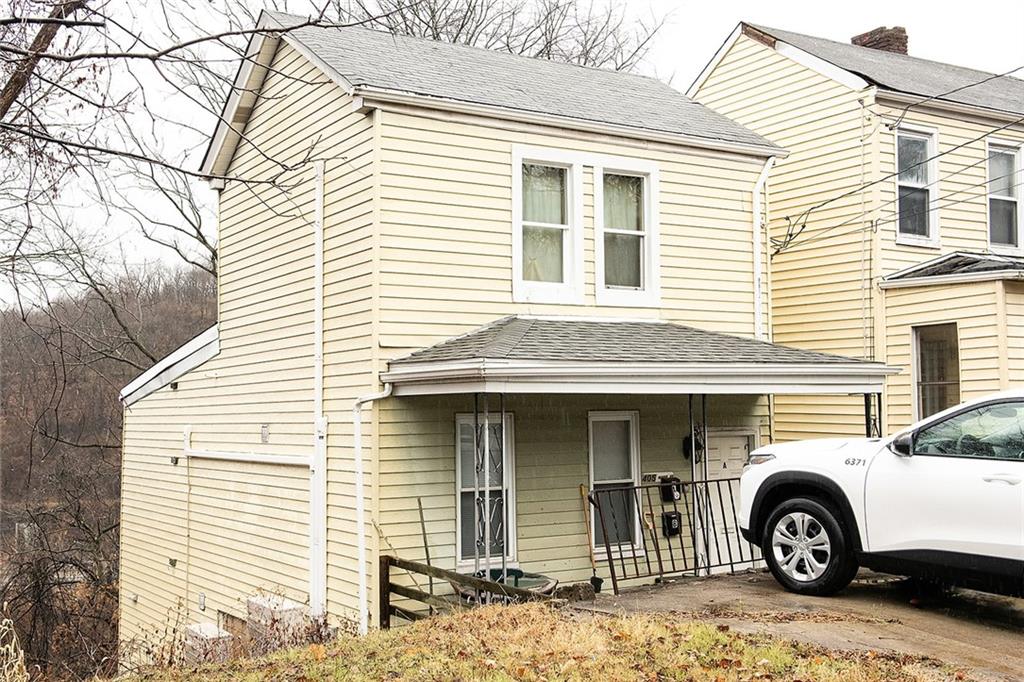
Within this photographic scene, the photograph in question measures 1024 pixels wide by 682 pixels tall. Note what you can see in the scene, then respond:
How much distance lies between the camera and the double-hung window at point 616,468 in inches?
520

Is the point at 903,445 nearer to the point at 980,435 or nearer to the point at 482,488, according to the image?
the point at 980,435

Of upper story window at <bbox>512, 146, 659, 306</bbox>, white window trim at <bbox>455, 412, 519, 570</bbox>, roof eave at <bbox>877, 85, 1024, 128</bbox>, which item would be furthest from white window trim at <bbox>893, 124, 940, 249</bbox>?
white window trim at <bbox>455, 412, 519, 570</bbox>

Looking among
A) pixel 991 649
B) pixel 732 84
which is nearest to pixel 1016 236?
pixel 732 84

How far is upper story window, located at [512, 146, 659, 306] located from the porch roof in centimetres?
45

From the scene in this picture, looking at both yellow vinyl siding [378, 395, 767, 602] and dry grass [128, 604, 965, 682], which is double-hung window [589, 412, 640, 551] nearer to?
yellow vinyl siding [378, 395, 767, 602]

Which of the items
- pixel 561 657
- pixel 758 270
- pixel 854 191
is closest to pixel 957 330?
pixel 854 191

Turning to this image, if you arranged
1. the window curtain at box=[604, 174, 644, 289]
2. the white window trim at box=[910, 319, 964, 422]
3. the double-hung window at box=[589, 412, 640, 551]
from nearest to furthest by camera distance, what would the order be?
the double-hung window at box=[589, 412, 640, 551] < the window curtain at box=[604, 174, 644, 289] < the white window trim at box=[910, 319, 964, 422]

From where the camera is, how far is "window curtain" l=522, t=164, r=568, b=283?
43.0 ft

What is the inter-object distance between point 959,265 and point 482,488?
797 centimetres

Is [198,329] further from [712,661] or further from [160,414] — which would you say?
[712,661]

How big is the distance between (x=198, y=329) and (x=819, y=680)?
27024 mm

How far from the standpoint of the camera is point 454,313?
40.2 feet

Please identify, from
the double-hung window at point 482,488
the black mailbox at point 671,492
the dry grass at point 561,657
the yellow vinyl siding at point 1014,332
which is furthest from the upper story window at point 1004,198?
the dry grass at point 561,657

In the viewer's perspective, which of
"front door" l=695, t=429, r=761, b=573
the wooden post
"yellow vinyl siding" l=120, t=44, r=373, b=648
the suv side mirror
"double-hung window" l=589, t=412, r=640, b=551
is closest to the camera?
the suv side mirror
